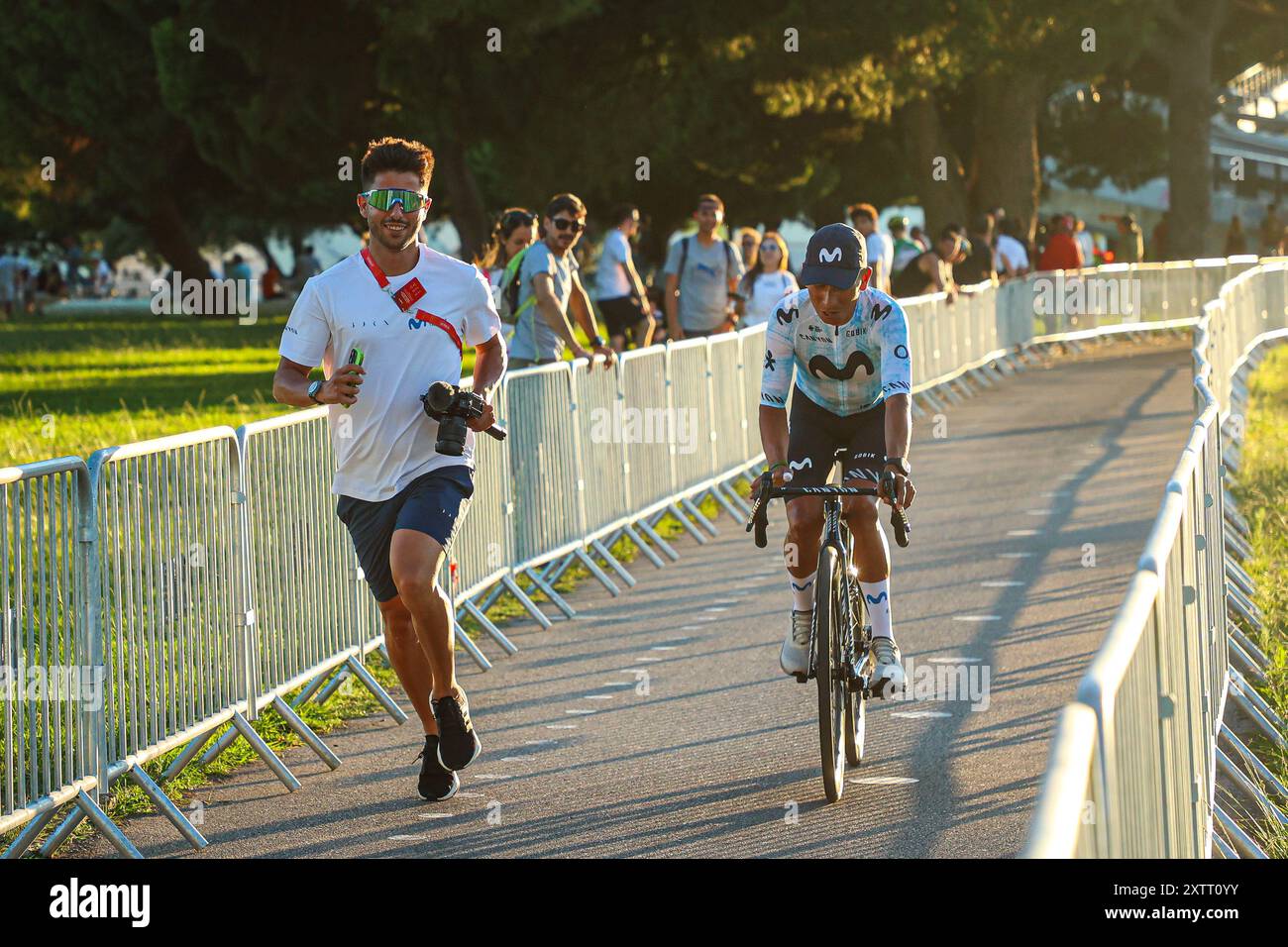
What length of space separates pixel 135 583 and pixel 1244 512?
8290 mm

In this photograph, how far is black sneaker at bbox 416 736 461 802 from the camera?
7348 millimetres

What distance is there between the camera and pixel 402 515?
7094 millimetres

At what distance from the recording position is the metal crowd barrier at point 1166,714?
340 centimetres

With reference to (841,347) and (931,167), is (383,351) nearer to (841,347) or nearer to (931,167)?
(841,347)

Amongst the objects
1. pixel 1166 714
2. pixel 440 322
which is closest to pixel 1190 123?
pixel 440 322

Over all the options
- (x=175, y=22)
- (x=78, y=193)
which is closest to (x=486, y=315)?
(x=175, y=22)

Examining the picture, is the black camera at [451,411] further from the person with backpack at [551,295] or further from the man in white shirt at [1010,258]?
the man in white shirt at [1010,258]

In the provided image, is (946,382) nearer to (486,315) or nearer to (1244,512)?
(1244,512)

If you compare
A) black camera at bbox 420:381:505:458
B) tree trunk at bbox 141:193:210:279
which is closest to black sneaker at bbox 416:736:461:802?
black camera at bbox 420:381:505:458

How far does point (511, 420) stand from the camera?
11.0 meters

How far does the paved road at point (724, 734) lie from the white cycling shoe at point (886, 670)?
304 millimetres

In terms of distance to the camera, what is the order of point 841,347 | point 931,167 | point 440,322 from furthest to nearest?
1. point 931,167
2. point 841,347
3. point 440,322

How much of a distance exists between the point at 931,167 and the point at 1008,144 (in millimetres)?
1454

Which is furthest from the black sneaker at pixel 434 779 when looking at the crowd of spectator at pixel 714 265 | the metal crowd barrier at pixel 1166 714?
the crowd of spectator at pixel 714 265
